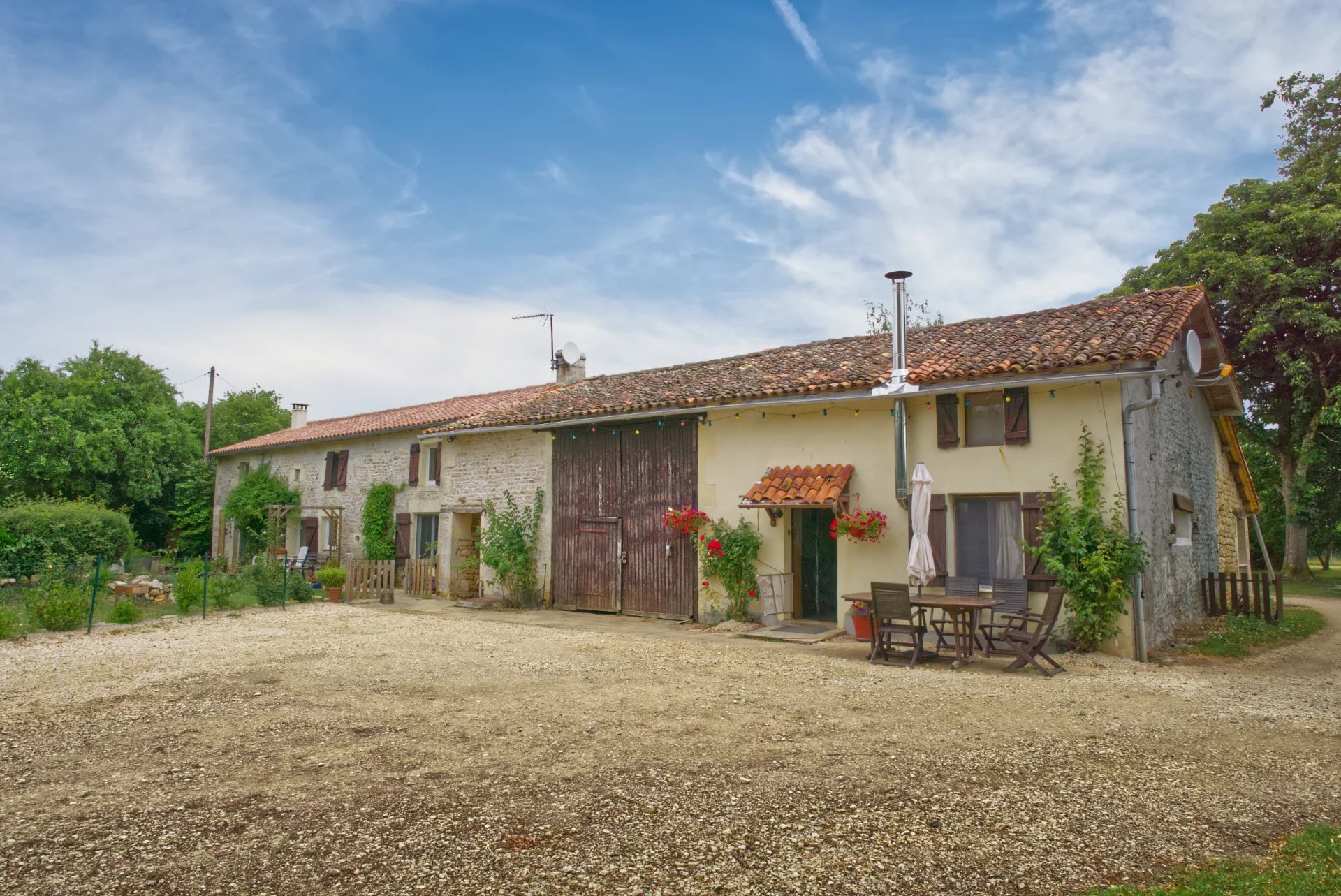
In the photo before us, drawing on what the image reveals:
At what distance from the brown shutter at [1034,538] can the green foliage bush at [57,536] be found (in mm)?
16676

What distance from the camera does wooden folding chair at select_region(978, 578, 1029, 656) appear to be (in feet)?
30.7

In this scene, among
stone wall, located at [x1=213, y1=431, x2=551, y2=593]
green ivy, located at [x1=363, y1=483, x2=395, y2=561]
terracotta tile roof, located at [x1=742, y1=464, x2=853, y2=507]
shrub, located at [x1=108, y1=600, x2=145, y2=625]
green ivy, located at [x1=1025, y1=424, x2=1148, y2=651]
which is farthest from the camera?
green ivy, located at [x1=363, y1=483, x2=395, y2=561]

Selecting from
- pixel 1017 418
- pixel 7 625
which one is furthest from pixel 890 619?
pixel 7 625

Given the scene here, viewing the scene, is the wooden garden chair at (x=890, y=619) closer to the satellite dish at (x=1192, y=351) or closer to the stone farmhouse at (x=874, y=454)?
the stone farmhouse at (x=874, y=454)

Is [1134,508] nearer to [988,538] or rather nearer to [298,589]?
[988,538]

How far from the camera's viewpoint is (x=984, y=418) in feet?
34.1

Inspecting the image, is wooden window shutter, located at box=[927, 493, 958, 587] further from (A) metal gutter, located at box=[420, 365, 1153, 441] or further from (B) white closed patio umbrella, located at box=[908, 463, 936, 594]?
(A) metal gutter, located at box=[420, 365, 1153, 441]

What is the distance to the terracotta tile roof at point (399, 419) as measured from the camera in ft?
62.0

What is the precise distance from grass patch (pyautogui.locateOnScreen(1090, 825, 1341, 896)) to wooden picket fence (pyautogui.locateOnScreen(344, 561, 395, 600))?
15336mm

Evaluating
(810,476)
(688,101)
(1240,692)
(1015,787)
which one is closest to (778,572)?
(810,476)

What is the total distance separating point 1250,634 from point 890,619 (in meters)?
6.21

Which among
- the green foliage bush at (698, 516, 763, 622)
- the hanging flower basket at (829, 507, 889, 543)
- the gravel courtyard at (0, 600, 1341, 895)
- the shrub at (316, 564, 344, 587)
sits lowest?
the gravel courtyard at (0, 600, 1341, 895)

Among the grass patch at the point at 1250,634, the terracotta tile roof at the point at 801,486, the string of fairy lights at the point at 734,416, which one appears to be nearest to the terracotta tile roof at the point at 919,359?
the string of fairy lights at the point at 734,416

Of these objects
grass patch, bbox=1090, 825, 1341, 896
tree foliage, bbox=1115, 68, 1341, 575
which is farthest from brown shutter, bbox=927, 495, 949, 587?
tree foliage, bbox=1115, 68, 1341, 575
